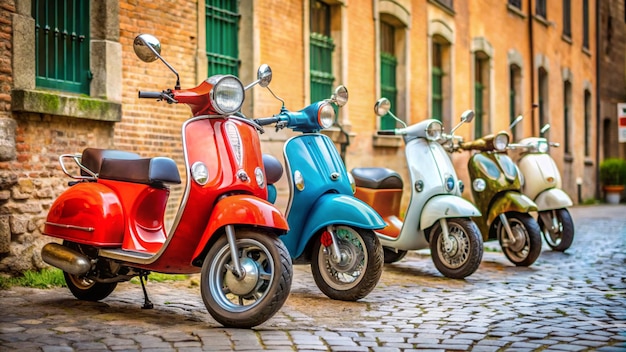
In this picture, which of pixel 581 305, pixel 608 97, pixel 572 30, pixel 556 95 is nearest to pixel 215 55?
pixel 581 305

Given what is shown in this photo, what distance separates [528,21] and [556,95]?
3.01 meters

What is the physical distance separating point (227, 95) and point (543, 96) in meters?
19.0

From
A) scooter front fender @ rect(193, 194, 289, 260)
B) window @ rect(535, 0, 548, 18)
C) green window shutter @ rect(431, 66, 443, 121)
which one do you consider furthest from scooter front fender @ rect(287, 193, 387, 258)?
window @ rect(535, 0, 548, 18)

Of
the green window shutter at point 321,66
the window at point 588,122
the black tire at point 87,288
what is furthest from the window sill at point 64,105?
the window at point 588,122

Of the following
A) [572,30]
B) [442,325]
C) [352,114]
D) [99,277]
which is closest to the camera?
[442,325]

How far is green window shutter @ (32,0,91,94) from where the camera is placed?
23.2ft

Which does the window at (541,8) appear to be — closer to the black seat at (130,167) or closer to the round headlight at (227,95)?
the black seat at (130,167)

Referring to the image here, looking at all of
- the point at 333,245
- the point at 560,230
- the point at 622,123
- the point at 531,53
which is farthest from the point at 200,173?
the point at 531,53

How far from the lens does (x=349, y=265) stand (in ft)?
19.1

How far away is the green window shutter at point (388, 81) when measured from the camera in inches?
546

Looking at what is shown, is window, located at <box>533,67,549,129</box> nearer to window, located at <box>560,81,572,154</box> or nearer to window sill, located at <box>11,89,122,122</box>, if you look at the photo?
window, located at <box>560,81,572,154</box>

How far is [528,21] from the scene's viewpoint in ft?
69.8

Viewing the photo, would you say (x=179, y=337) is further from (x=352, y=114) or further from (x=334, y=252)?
(x=352, y=114)

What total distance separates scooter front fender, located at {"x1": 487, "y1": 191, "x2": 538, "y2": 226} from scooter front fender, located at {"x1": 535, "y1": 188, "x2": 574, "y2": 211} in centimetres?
131
